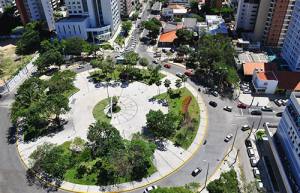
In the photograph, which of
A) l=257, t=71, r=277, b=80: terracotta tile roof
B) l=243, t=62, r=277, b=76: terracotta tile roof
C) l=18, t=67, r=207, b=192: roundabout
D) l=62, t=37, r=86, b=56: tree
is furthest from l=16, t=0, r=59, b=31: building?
l=257, t=71, r=277, b=80: terracotta tile roof

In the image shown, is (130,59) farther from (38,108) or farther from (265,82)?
(265,82)

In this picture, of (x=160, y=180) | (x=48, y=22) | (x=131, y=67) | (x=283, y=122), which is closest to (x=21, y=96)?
(x=131, y=67)

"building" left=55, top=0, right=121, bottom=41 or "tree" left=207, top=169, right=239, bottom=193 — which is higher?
"building" left=55, top=0, right=121, bottom=41

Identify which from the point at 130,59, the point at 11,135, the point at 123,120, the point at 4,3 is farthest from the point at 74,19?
the point at 11,135

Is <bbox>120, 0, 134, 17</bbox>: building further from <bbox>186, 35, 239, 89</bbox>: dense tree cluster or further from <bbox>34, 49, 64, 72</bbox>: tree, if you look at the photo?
<bbox>186, 35, 239, 89</bbox>: dense tree cluster

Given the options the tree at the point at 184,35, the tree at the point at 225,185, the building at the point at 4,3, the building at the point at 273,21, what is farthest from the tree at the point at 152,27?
the tree at the point at 225,185

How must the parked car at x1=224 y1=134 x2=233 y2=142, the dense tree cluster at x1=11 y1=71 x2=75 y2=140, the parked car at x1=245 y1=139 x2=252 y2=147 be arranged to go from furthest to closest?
the dense tree cluster at x1=11 y1=71 x2=75 y2=140, the parked car at x1=224 y1=134 x2=233 y2=142, the parked car at x1=245 y1=139 x2=252 y2=147
